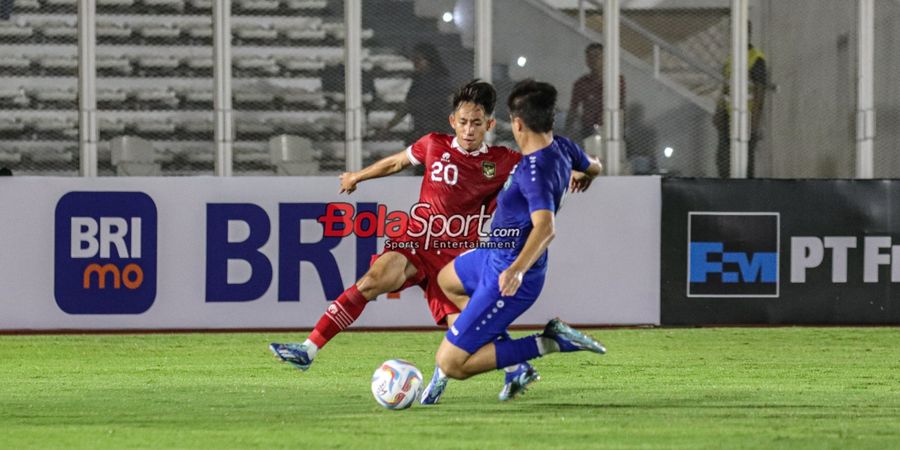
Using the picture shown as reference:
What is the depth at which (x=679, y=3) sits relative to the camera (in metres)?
13.8

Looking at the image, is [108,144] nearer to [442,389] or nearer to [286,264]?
[286,264]

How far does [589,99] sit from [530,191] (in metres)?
→ 6.98

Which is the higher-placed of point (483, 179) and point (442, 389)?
point (483, 179)

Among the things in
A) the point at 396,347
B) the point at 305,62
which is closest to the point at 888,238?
the point at 396,347

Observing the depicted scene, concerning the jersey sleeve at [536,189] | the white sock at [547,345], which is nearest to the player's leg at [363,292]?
the white sock at [547,345]

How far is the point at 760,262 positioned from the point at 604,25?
2670 millimetres

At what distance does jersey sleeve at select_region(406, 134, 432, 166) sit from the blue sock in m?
1.68

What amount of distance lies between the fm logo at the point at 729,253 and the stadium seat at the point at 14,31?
6204mm

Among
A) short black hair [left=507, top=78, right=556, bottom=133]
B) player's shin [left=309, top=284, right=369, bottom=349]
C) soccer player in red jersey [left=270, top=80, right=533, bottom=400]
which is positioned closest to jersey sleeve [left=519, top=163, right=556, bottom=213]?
short black hair [left=507, top=78, right=556, bottom=133]

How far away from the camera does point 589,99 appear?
45.2 feet

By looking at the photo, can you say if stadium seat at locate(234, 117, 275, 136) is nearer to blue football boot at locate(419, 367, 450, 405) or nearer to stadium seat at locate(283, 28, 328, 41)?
stadium seat at locate(283, 28, 328, 41)

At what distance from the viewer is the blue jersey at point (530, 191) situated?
695 centimetres

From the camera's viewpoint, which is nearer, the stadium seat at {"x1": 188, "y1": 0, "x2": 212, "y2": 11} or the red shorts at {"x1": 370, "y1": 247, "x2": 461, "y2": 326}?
the red shorts at {"x1": 370, "y1": 247, "x2": 461, "y2": 326}

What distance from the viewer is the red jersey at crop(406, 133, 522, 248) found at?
A: 846 cm
